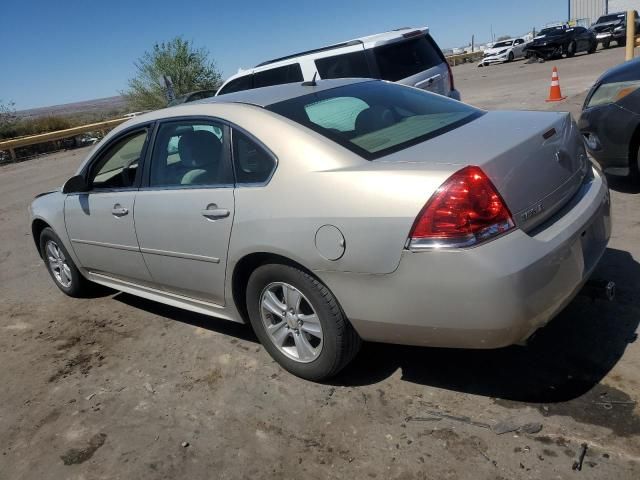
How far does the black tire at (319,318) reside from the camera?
282 cm

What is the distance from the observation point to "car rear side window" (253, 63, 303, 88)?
9.07m

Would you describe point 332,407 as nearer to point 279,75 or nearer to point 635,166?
point 635,166

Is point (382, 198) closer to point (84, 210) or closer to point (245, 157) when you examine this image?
point (245, 157)

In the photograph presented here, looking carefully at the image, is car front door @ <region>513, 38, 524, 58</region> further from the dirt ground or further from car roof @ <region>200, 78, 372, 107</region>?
car roof @ <region>200, 78, 372, 107</region>

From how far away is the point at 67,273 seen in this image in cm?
508

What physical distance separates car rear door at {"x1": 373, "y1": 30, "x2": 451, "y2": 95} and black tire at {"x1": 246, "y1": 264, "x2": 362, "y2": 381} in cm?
551

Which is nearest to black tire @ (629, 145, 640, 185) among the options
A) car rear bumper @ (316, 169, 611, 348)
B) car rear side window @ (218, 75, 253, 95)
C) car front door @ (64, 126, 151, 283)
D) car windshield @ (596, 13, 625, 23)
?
car rear bumper @ (316, 169, 611, 348)

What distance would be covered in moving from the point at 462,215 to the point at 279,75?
296 inches

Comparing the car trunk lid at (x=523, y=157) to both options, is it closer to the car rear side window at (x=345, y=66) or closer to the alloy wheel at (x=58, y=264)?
the alloy wheel at (x=58, y=264)

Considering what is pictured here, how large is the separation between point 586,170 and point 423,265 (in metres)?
1.39

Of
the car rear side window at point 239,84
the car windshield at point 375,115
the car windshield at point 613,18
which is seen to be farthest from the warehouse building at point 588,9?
the car windshield at point 375,115

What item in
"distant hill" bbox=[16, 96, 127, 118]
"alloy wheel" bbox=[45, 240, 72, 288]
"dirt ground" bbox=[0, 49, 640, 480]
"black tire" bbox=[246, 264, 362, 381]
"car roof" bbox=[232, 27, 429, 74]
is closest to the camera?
"dirt ground" bbox=[0, 49, 640, 480]

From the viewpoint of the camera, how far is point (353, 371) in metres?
3.24

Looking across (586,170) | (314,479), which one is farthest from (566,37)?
(314,479)
